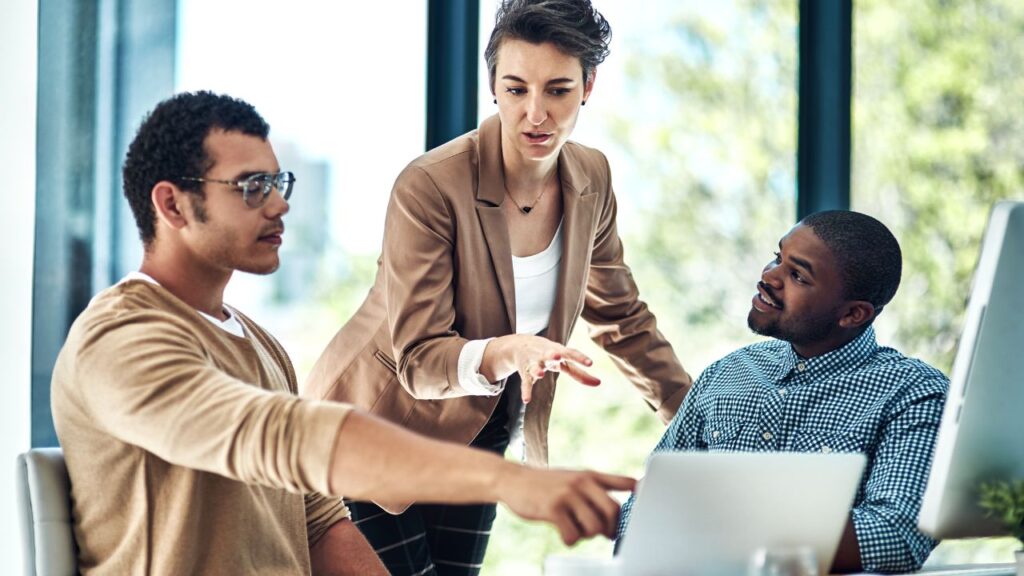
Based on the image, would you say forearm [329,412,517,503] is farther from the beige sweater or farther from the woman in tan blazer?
the woman in tan blazer

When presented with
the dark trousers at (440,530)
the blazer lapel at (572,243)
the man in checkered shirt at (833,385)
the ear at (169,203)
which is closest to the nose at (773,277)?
the man in checkered shirt at (833,385)

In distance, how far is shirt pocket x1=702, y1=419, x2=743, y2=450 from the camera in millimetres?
2016

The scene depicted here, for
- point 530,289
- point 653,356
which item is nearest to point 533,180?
point 530,289

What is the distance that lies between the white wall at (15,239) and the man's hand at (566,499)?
1.44m

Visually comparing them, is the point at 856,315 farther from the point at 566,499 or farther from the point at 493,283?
the point at 566,499

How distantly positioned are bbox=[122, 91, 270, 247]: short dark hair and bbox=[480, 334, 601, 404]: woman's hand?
0.59 m

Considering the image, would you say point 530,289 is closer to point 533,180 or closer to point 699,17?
point 533,180

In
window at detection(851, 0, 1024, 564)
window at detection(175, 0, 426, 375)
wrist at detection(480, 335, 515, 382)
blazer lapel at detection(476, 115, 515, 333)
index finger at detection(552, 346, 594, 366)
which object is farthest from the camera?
window at detection(851, 0, 1024, 564)

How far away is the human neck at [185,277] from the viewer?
1.59 metres

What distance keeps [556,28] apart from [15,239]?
1.13m

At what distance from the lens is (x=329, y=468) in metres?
1.20

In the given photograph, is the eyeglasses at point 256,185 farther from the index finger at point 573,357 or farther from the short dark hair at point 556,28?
the short dark hair at point 556,28

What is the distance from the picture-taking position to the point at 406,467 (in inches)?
46.3

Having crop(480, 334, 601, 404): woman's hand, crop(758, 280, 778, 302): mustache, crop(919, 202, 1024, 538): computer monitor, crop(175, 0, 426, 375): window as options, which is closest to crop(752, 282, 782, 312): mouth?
crop(758, 280, 778, 302): mustache
